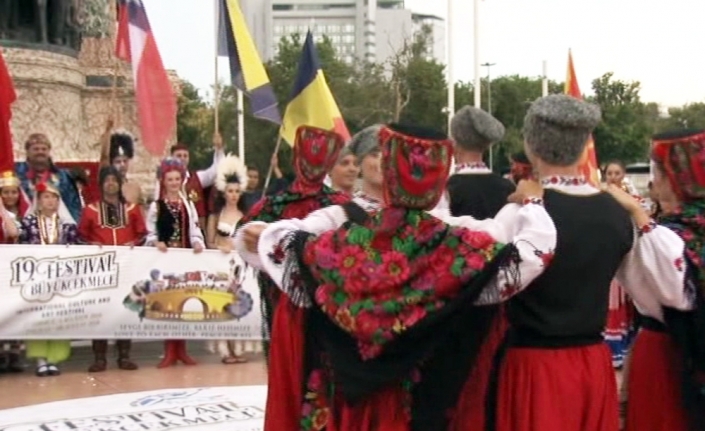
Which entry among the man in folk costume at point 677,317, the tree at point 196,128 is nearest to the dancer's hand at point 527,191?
the man in folk costume at point 677,317

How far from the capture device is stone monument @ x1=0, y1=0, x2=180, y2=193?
13945 mm

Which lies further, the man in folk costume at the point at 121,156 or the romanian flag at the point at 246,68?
the romanian flag at the point at 246,68

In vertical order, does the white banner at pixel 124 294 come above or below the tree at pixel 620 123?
below

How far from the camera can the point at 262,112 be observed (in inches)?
378

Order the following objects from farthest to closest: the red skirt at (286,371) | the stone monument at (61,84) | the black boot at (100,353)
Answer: the stone monument at (61,84), the black boot at (100,353), the red skirt at (286,371)

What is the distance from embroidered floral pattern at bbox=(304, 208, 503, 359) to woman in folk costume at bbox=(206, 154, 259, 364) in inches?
208

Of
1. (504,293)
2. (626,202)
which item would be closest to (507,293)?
(504,293)

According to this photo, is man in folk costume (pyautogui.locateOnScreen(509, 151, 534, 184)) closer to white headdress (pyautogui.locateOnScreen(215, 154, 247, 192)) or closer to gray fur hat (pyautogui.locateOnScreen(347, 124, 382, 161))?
gray fur hat (pyautogui.locateOnScreen(347, 124, 382, 161))

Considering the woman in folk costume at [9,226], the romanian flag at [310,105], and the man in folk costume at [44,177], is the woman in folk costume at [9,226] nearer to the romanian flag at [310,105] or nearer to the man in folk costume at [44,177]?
the man in folk costume at [44,177]

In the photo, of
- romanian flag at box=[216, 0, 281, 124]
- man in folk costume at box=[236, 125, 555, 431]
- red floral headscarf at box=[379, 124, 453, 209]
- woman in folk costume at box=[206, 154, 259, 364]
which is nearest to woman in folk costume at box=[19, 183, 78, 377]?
woman in folk costume at box=[206, 154, 259, 364]

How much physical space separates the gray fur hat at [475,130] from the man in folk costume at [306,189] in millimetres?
573

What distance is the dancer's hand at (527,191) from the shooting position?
3.20 m

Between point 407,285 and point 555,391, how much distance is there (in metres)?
0.61

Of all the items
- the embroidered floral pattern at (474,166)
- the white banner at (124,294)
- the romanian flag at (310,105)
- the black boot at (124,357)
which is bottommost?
the black boot at (124,357)
